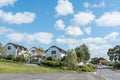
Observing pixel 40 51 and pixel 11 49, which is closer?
pixel 11 49

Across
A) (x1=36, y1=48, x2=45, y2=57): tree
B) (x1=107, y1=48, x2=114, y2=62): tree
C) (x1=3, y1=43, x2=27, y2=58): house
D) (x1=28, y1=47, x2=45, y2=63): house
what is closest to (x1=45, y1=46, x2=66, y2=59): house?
(x1=36, y1=48, x2=45, y2=57): tree

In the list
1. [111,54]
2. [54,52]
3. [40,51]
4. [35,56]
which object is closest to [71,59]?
[40,51]

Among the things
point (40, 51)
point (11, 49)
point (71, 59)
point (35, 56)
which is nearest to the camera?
point (71, 59)

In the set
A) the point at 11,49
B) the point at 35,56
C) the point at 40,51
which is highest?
the point at 11,49

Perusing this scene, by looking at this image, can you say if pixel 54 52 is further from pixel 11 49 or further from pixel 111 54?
pixel 111 54

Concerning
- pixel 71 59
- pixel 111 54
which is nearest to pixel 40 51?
pixel 71 59

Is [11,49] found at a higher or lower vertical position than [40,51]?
higher

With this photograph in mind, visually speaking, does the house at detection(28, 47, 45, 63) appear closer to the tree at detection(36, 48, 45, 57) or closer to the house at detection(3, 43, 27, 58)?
the tree at detection(36, 48, 45, 57)

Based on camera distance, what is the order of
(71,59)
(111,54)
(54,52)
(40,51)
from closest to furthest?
(71,59) < (40,51) < (54,52) < (111,54)

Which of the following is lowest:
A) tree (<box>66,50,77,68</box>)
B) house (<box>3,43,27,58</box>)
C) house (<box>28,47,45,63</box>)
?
tree (<box>66,50,77,68</box>)

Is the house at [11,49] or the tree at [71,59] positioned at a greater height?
the house at [11,49]

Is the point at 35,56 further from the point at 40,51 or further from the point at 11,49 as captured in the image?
the point at 11,49

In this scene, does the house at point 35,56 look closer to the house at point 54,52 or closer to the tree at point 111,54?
the house at point 54,52

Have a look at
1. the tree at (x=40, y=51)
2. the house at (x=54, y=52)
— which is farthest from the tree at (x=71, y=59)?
the house at (x=54, y=52)
